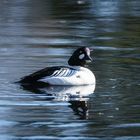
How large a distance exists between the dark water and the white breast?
0.72 ft

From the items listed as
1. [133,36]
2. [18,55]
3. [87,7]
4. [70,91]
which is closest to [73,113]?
[70,91]

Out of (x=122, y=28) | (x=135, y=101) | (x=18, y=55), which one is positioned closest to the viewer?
(x=135, y=101)

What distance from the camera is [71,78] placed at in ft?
52.9

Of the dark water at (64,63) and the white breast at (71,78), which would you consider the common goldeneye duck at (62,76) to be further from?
the dark water at (64,63)

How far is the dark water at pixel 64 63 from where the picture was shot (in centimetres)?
1227

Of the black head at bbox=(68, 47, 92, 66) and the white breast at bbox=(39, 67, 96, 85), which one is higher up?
the black head at bbox=(68, 47, 92, 66)

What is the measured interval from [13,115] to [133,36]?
1061 cm

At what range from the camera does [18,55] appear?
18.9m

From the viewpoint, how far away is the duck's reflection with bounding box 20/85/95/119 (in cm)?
1384

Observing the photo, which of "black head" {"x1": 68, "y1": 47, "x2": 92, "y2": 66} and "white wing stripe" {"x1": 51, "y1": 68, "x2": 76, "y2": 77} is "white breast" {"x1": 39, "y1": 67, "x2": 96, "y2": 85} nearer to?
"white wing stripe" {"x1": 51, "y1": 68, "x2": 76, "y2": 77}

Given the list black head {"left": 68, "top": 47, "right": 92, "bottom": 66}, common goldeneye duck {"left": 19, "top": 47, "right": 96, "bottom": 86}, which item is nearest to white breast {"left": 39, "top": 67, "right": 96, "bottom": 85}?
common goldeneye duck {"left": 19, "top": 47, "right": 96, "bottom": 86}

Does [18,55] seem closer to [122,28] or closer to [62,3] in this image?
[122,28]

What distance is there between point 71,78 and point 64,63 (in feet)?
6.34

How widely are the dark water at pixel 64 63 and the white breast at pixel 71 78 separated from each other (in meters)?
0.22
